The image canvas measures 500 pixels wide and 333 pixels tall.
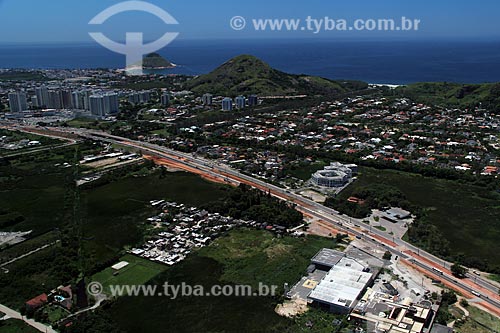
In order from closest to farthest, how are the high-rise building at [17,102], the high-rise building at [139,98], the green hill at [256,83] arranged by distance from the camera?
the high-rise building at [17,102], the high-rise building at [139,98], the green hill at [256,83]

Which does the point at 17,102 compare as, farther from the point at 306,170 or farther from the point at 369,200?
the point at 369,200

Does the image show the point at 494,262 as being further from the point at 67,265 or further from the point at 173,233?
the point at 67,265

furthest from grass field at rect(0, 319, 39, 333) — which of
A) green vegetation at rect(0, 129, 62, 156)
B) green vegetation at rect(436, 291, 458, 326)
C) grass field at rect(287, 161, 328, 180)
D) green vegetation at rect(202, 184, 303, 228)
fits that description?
green vegetation at rect(0, 129, 62, 156)

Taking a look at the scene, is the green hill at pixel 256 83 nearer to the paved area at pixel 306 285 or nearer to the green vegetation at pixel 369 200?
the green vegetation at pixel 369 200

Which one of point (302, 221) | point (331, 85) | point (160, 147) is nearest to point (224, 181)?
point (302, 221)

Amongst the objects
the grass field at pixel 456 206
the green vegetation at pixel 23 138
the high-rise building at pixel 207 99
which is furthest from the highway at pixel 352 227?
the high-rise building at pixel 207 99

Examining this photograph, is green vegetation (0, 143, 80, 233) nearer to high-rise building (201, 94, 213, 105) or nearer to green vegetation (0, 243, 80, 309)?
green vegetation (0, 243, 80, 309)
